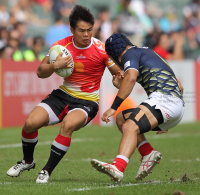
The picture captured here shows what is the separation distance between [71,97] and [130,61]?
4.34ft

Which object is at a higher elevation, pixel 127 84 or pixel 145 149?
pixel 127 84

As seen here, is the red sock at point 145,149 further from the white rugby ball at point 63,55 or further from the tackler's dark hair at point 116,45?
the white rugby ball at point 63,55

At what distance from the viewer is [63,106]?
6.91 m

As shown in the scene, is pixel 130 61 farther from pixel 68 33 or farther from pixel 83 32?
pixel 68 33

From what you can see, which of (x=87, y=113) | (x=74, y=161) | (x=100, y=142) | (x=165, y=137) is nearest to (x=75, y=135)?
(x=100, y=142)

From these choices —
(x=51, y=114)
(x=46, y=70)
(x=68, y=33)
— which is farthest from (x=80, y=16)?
(x=68, y=33)

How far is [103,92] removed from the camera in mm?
15320

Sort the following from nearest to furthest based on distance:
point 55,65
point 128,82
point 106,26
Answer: point 128,82 < point 55,65 < point 106,26

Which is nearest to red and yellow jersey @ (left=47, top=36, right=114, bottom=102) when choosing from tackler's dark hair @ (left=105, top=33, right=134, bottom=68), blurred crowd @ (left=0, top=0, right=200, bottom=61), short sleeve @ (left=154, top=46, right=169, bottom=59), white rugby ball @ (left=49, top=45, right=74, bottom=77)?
white rugby ball @ (left=49, top=45, right=74, bottom=77)

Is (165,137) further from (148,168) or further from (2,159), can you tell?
(148,168)

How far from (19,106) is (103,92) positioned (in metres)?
2.70

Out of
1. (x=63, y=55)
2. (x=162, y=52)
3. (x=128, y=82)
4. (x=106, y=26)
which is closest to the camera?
(x=128, y=82)

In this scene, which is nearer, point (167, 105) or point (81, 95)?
point (167, 105)

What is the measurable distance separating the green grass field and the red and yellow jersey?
1.18 meters
